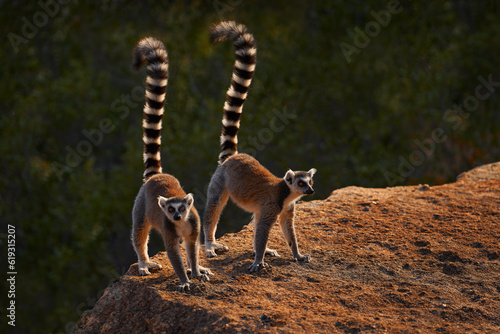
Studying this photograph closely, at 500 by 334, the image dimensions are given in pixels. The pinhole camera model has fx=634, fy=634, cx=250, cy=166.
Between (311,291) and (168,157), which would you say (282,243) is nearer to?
(311,291)

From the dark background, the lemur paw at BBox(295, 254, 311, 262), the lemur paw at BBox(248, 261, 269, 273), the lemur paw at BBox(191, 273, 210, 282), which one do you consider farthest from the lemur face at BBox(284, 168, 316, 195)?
the dark background

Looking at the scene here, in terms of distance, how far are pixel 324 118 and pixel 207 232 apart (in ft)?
29.2

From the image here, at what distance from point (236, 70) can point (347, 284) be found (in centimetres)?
257

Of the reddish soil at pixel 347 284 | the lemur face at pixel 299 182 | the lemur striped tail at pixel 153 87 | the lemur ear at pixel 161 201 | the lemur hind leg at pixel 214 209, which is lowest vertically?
the reddish soil at pixel 347 284

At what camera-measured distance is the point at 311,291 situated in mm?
5152

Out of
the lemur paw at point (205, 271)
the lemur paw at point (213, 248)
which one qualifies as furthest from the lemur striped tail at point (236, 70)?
the lemur paw at point (205, 271)

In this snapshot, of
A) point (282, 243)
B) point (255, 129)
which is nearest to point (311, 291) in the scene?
point (282, 243)

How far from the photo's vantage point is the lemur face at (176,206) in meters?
5.12

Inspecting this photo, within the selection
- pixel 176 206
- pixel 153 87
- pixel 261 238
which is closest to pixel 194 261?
pixel 176 206

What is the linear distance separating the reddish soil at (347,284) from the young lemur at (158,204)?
20cm

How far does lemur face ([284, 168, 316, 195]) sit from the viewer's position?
18.5 ft

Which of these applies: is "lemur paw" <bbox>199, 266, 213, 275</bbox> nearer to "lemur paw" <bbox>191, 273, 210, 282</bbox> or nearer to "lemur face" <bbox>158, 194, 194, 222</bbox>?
"lemur paw" <bbox>191, 273, 210, 282</bbox>

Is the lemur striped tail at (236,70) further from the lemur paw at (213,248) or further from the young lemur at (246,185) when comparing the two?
the lemur paw at (213,248)

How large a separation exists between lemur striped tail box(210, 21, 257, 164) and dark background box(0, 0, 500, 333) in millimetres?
5608
